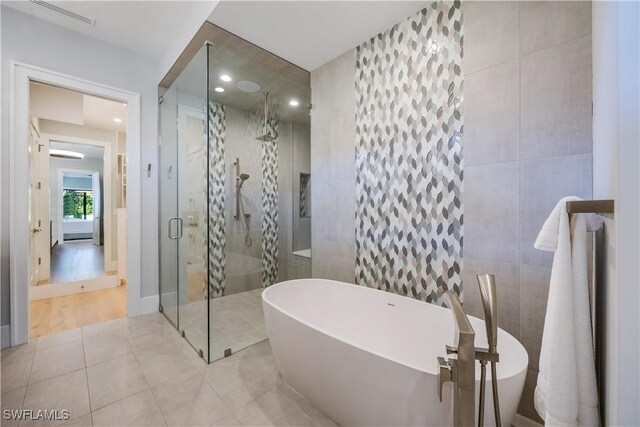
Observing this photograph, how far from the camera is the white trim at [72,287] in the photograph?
3.25 meters

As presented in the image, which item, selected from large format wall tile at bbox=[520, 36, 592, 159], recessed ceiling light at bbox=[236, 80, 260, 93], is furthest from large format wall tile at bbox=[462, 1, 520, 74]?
recessed ceiling light at bbox=[236, 80, 260, 93]

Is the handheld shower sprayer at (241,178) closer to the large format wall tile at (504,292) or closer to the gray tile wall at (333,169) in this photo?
the gray tile wall at (333,169)

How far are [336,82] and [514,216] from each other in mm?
1873

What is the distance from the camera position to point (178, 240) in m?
2.51

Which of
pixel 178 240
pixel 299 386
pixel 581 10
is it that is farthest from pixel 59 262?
pixel 581 10

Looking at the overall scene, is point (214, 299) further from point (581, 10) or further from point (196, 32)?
point (581, 10)

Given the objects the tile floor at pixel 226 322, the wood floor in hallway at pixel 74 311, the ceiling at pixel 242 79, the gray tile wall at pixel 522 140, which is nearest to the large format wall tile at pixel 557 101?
the gray tile wall at pixel 522 140

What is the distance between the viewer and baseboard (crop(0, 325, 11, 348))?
208cm

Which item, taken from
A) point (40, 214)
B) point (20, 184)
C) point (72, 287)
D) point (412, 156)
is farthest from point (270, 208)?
point (40, 214)

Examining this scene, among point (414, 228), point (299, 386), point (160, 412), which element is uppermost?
point (414, 228)

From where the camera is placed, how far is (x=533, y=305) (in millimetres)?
1365

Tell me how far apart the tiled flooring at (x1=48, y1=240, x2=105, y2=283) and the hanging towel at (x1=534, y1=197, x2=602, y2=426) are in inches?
199

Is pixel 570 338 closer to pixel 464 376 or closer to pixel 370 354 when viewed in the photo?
pixel 464 376

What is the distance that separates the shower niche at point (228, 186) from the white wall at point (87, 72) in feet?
0.47
